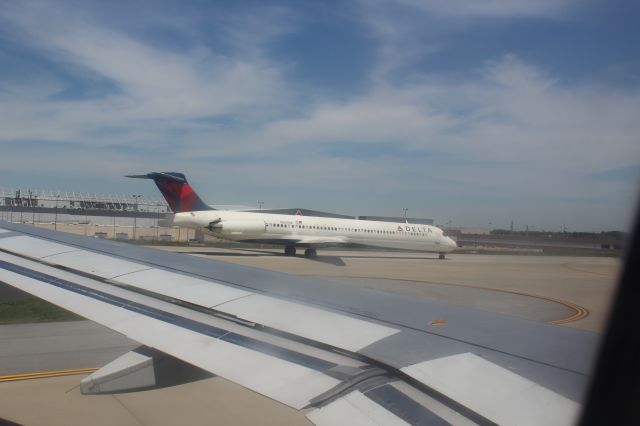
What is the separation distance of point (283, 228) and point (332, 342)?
29.4m

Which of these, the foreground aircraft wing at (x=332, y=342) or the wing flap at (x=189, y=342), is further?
the wing flap at (x=189, y=342)

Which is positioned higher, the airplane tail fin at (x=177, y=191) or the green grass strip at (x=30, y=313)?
the airplane tail fin at (x=177, y=191)

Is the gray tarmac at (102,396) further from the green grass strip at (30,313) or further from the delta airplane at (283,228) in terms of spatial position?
the delta airplane at (283,228)

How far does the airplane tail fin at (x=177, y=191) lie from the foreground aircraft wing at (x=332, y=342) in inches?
975

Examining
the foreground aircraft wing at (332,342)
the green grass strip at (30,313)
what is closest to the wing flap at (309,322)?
the foreground aircraft wing at (332,342)

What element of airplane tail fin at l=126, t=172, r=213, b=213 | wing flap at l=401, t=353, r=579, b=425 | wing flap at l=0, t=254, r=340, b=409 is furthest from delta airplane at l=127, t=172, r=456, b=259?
wing flap at l=401, t=353, r=579, b=425

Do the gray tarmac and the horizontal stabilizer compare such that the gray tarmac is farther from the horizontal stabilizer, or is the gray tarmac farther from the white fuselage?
the horizontal stabilizer

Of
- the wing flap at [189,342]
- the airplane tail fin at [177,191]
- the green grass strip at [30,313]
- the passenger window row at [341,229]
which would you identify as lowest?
the green grass strip at [30,313]

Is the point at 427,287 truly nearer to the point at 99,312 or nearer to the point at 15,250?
the point at 15,250

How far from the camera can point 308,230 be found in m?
33.8

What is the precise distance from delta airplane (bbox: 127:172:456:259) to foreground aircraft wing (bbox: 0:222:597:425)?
2483 centimetres

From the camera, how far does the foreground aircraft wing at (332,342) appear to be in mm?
2605

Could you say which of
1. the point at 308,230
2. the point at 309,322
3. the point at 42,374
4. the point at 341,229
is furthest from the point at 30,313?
the point at 341,229

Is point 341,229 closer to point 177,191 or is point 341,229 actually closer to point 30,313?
A: point 177,191
